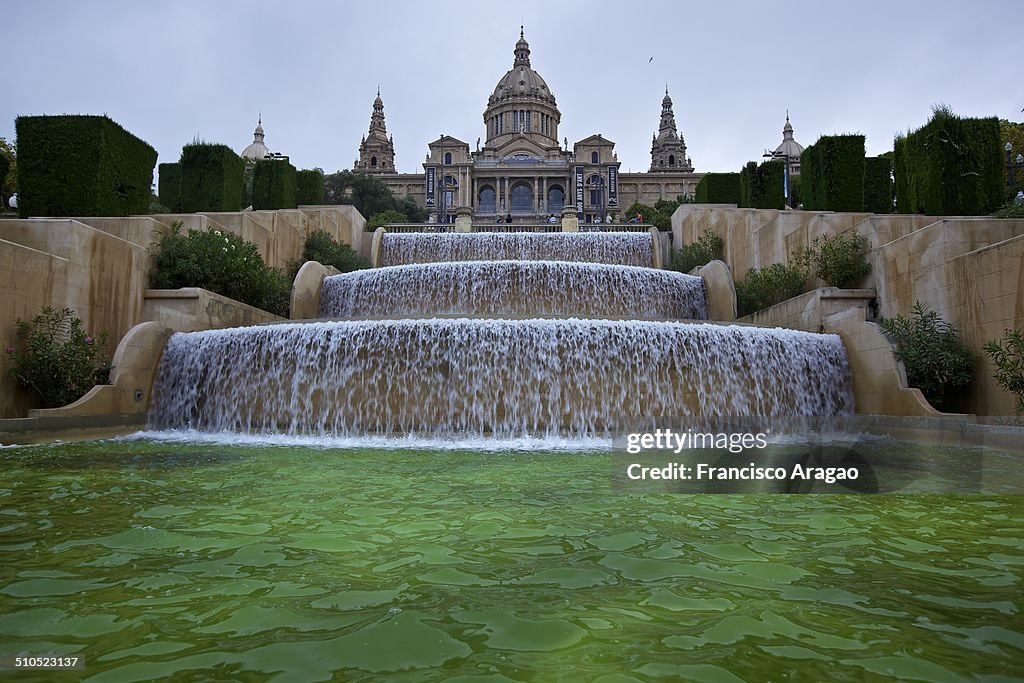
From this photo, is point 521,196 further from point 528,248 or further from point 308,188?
point 528,248

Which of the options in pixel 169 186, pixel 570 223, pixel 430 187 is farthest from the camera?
pixel 430 187

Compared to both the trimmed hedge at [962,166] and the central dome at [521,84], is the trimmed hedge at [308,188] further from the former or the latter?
the central dome at [521,84]

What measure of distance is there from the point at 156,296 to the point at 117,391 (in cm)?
291

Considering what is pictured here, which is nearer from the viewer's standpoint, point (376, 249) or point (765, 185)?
point (376, 249)

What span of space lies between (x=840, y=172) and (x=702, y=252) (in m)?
4.26

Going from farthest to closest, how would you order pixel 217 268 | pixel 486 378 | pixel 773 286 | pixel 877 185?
1. pixel 877 185
2. pixel 773 286
3. pixel 217 268
4. pixel 486 378

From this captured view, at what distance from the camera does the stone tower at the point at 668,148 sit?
10050 centimetres

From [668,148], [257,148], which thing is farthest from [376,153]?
[668,148]

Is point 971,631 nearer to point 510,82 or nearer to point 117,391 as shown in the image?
point 117,391

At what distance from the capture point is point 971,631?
6.56 feet

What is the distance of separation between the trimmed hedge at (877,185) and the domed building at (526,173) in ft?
172

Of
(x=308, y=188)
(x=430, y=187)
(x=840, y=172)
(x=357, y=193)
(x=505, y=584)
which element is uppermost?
(x=430, y=187)

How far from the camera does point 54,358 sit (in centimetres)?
838

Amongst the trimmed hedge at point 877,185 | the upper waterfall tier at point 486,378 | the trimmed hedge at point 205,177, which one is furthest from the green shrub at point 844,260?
the trimmed hedge at point 205,177
